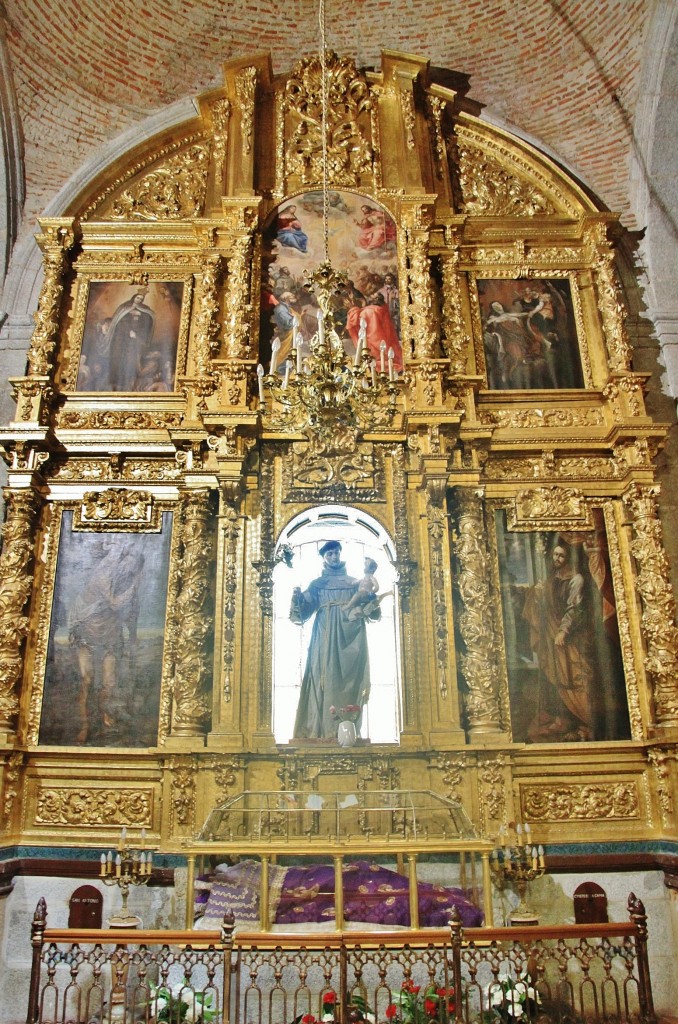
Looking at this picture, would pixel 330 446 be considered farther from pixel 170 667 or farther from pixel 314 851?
pixel 314 851

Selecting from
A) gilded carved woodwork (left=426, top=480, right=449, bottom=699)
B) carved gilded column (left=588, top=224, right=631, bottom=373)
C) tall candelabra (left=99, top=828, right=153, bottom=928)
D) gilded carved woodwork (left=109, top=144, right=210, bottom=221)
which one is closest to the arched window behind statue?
gilded carved woodwork (left=426, top=480, right=449, bottom=699)

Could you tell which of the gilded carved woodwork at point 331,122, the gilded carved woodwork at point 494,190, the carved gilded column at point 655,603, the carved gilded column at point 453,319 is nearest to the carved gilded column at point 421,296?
the carved gilded column at point 453,319

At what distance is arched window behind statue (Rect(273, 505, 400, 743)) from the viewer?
9.00m

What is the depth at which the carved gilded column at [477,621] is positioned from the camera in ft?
28.5

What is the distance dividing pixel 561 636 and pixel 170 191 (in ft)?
26.3

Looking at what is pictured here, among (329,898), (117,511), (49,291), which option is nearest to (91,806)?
(329,898)

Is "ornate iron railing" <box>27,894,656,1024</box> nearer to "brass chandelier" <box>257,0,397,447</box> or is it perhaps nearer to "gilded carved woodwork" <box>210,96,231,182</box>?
"brass chandelier" <box>257,0,397,447</box>

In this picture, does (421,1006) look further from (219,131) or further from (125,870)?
(219,131)

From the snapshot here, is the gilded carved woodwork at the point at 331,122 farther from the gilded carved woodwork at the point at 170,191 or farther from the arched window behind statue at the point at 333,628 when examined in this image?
the arched window behind statue at the point at 333,628

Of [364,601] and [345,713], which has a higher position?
[364,601]

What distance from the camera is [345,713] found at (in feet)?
28.9

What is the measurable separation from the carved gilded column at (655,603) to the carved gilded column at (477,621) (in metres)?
1.69

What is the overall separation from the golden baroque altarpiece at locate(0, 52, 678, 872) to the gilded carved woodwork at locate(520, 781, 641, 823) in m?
0.03

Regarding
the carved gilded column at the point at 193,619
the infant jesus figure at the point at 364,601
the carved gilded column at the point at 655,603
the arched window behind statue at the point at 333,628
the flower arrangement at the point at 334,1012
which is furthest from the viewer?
the infant jesus figure at the point at 364,601
